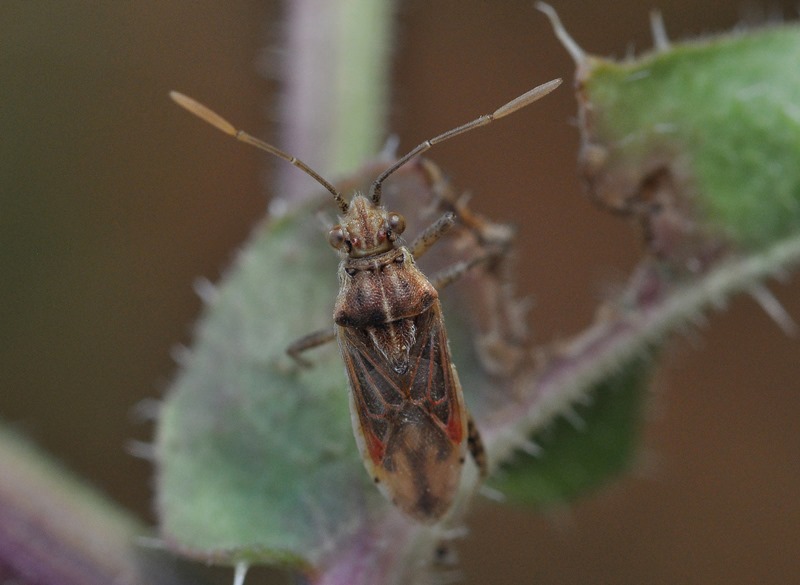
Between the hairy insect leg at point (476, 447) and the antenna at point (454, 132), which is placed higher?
the antenna at point (454, 132)

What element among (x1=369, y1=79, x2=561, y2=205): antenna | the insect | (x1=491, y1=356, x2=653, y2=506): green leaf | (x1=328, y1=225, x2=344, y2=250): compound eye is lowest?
(x1=491, y1=356, x2=653, y2=506): green leaf

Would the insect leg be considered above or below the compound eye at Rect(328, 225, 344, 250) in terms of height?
below

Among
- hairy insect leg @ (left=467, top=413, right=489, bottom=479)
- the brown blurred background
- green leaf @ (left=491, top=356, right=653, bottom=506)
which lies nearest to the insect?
hairy insect leg @ (left=467, top=413, right=489, bottom=479)

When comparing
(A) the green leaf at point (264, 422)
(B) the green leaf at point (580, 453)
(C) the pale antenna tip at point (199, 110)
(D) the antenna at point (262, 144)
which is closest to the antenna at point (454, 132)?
(D) the antenna at point (262, 144)

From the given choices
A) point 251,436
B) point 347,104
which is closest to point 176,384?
point 251,436

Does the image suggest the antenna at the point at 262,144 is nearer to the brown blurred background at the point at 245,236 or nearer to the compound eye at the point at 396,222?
the compound eye at the point at 396,222

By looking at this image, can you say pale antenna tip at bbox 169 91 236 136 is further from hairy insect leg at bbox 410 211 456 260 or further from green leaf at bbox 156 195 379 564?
hairy insect leg at bbox 410 211 456 260

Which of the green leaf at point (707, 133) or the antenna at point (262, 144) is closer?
the green leaf at point (707, 133)

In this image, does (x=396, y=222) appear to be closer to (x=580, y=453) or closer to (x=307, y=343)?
(x=307, y=343)
